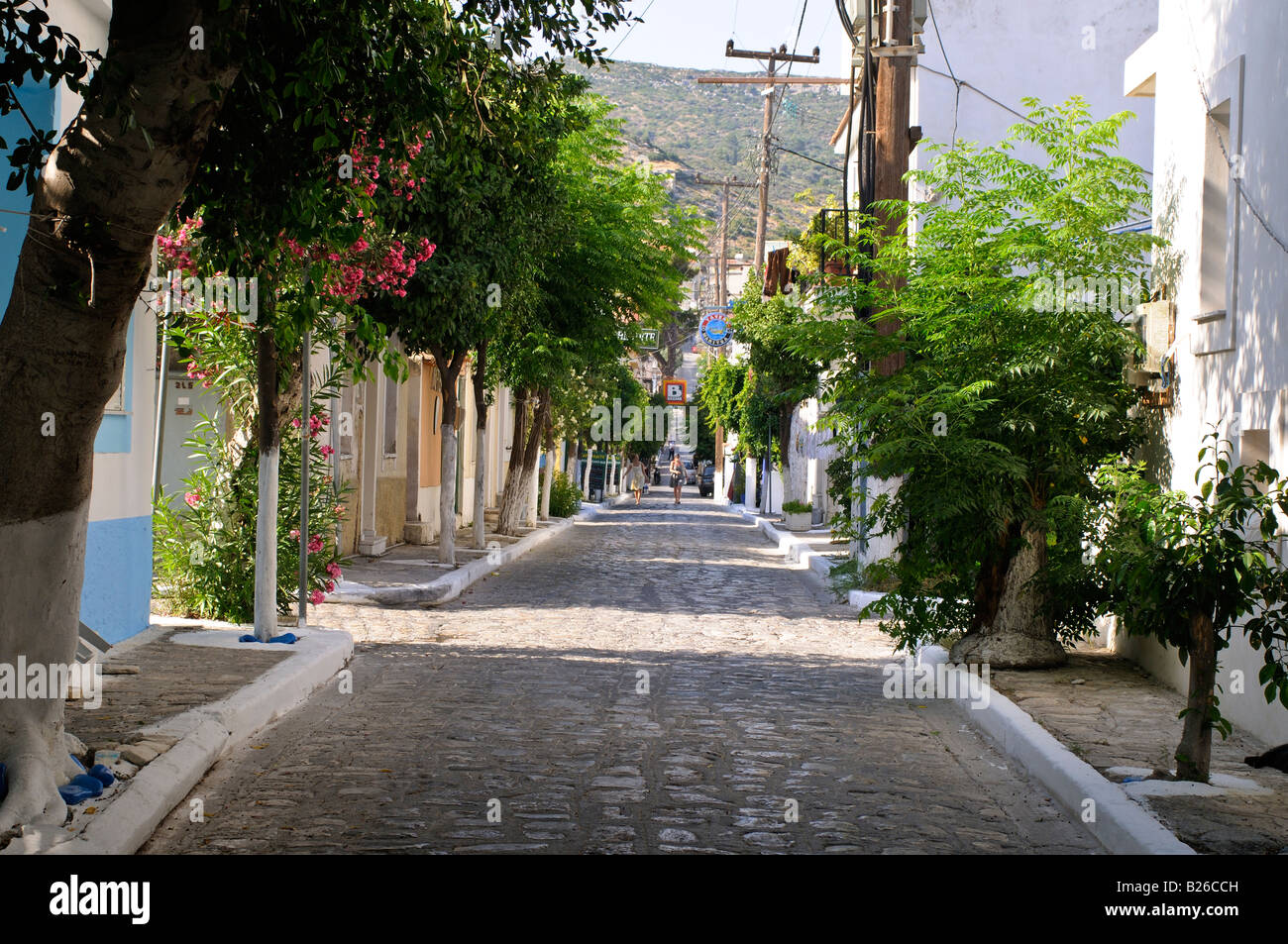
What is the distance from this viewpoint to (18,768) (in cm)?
556

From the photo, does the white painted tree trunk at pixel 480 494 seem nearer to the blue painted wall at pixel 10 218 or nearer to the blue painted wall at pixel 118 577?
the blue painted wall at pixel 118 577

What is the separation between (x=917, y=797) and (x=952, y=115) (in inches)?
897

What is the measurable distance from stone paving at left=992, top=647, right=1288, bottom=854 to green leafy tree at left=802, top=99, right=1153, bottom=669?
593 millimetres

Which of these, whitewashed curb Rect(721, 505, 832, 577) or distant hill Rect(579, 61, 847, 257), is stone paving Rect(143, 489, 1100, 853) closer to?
whitewashed curb Rect(721, 505, 832, 577)

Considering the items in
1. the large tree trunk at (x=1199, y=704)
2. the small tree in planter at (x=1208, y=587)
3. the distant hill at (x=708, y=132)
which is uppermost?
the distant hill at (x=708, y=132)

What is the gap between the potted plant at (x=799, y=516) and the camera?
31.6 metres

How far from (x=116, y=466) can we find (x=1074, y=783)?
7.76 metres

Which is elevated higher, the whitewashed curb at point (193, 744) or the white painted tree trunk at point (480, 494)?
the white painted tree trunk at point (480, 494)

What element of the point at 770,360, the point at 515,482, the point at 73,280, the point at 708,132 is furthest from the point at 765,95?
the point at 708,132

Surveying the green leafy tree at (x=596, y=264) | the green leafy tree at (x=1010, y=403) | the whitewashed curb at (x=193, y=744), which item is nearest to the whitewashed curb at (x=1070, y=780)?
the green leafy tree at (x=1010, y=403)

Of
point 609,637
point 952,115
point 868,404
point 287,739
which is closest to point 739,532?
point 952,115

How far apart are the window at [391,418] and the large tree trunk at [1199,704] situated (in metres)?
18.0

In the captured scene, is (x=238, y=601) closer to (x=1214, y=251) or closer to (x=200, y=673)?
(x=200, y=673)
